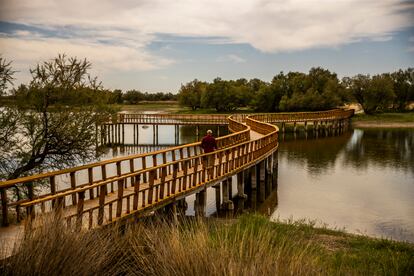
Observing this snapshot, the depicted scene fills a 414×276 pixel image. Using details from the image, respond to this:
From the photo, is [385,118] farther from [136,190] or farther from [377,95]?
[136,190]

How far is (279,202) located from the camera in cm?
2234

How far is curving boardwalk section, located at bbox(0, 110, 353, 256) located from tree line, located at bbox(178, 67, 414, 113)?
49.0 metres

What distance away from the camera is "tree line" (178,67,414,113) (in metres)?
84.3

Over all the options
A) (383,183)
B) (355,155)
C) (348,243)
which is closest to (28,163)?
(348,243)

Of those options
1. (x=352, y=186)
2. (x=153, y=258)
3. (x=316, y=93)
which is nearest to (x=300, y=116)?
(x=316, y=93)

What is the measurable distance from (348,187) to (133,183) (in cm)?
1447

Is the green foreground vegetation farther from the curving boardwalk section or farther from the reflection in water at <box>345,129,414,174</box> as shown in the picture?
the reflection in water at <box>345,129,414,174</box>

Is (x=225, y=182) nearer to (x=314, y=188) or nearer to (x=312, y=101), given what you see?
(x=314, y=188)

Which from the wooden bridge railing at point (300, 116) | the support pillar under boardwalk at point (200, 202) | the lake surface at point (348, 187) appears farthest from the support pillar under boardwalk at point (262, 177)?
the wooden bridge railing at point (300, 116)

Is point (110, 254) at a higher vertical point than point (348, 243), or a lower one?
higher

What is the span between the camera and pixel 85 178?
88.8ft

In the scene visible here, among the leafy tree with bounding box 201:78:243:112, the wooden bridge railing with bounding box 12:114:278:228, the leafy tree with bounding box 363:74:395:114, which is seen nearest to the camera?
the wooden bridge railing with bounding box 12:114:278:228

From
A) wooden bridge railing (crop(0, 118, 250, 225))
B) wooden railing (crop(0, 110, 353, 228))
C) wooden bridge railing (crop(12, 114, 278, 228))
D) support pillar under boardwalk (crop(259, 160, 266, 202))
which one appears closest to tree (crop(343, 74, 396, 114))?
wooden bridge railing (crop(0, 118, 250, 225))

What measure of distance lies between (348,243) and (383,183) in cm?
1396
